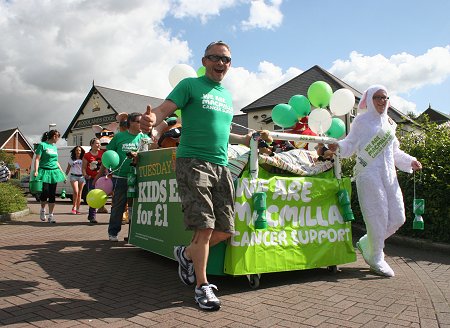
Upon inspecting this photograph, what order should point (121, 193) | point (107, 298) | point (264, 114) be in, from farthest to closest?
point (264, 114) < point (121, 193) < point (107, 298)

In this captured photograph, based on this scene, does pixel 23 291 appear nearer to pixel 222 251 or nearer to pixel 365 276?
pixel 222 251

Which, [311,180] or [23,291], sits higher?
[311,180]

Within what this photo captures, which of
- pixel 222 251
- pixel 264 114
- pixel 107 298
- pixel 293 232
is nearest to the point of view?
pixel 107 298

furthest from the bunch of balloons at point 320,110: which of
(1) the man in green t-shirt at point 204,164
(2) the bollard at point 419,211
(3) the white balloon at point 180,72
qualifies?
(1) the man in green t-shirt at point 204,164

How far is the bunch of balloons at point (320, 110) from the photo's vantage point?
5.50 m

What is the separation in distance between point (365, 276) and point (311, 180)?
1113mm

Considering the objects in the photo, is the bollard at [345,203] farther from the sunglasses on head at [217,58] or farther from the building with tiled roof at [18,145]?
the building with tiled roof at [18,145]

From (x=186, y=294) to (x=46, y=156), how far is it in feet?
18.8

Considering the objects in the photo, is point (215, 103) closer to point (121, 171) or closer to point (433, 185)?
point (121, 171)

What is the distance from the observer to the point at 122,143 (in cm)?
594

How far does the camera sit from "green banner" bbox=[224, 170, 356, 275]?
3514 millimetres

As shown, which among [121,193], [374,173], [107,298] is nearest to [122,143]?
[121,193]

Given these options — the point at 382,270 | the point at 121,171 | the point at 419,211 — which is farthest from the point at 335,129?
the point at 121,171

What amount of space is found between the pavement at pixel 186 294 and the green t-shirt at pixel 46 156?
309cm
